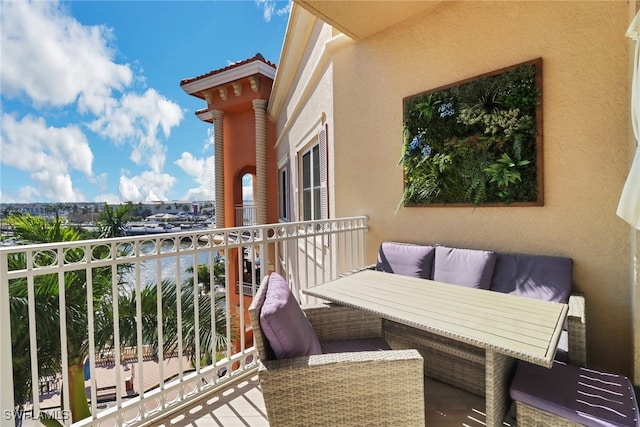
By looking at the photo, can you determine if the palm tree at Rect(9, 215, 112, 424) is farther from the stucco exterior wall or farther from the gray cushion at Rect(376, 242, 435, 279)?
the stucco exterior wall

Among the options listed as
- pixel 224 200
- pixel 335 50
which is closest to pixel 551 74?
pixel 335 50

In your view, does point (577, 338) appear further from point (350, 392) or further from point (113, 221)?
point (113, 221)

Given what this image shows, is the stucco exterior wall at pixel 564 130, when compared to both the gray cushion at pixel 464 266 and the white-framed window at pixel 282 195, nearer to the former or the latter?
the gray cushion at pixel 464 266

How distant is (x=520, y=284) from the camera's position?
235 cm

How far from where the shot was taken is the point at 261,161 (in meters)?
9.62

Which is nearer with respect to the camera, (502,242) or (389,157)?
(502,242)

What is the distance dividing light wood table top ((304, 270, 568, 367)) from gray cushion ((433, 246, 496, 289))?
422 millimetres

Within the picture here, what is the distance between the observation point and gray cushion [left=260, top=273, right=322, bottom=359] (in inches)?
54.9

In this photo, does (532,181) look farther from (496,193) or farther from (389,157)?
(389,157)

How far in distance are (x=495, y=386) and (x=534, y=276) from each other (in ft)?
3.79

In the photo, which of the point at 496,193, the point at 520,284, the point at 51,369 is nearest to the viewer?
the point at 520,284

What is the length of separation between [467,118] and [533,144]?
58 centimetres

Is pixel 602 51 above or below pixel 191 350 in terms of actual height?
above

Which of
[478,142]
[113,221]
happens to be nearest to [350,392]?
[478,142]
